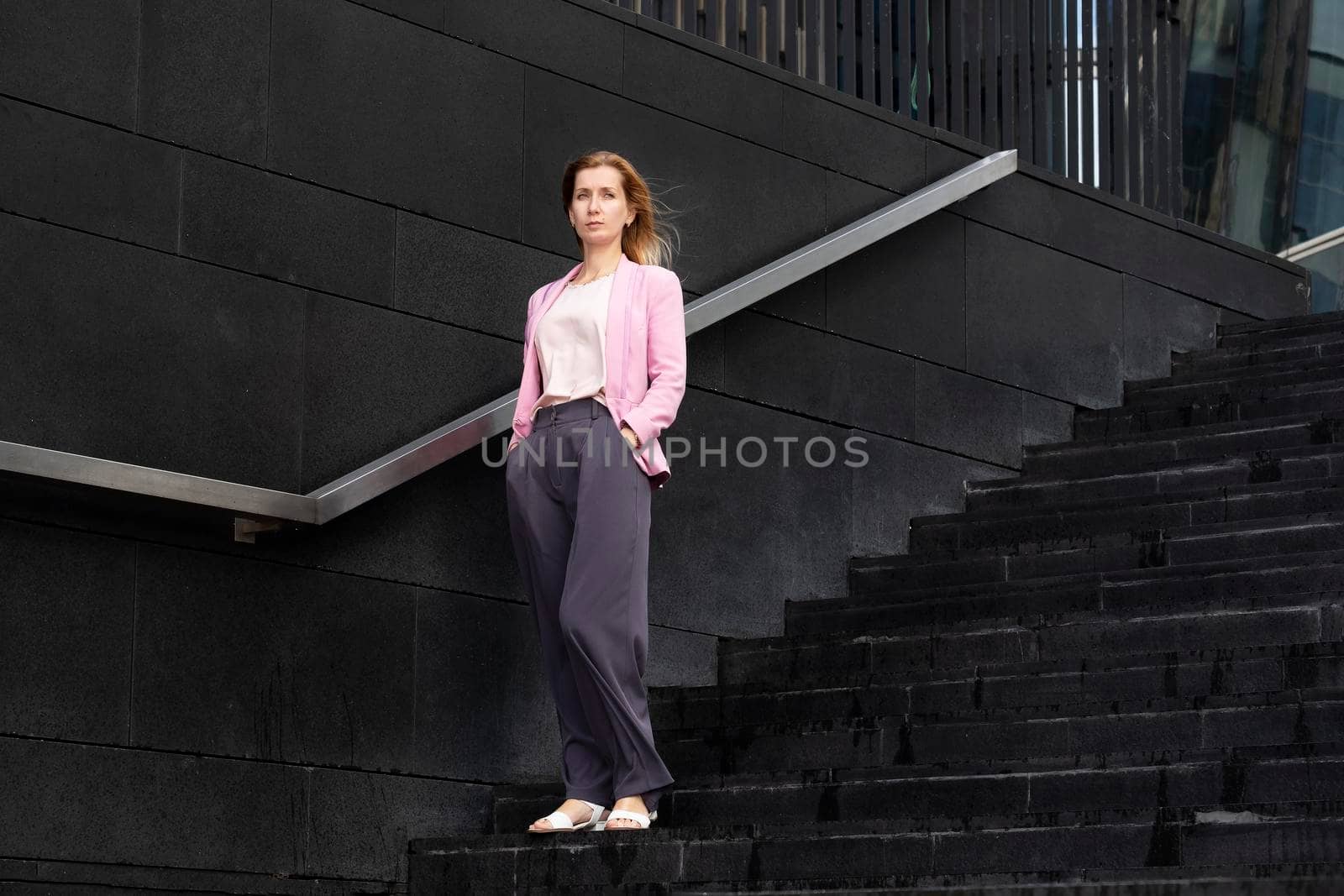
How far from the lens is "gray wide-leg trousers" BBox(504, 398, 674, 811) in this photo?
569cm

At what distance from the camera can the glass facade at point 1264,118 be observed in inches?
687

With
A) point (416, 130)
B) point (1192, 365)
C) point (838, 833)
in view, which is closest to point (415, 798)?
point (838, 833)

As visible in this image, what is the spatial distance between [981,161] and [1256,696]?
415 cm

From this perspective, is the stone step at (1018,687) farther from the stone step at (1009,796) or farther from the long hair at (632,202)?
the long hair at (632,202)

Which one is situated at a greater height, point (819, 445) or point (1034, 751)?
point (819, 445)

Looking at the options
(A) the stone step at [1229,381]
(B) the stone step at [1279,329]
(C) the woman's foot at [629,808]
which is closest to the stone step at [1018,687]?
(C) the woman's foot at [629,808]

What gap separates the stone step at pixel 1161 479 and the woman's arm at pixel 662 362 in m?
2.42

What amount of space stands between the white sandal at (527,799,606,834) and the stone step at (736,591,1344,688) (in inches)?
45.1

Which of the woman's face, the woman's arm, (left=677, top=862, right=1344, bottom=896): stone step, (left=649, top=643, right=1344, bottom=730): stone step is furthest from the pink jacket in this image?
(left=677, top=862, right=1344, bottom=896): stone step

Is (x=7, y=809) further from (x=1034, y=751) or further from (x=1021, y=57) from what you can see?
(x=1021, y=57)

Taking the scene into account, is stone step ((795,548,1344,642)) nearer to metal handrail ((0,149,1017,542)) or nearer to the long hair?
metal handrail ((0,149,1017,542))

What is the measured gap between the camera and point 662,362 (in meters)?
5.90

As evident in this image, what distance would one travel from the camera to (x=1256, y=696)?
5.29m

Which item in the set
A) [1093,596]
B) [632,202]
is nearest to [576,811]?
[632,202]
